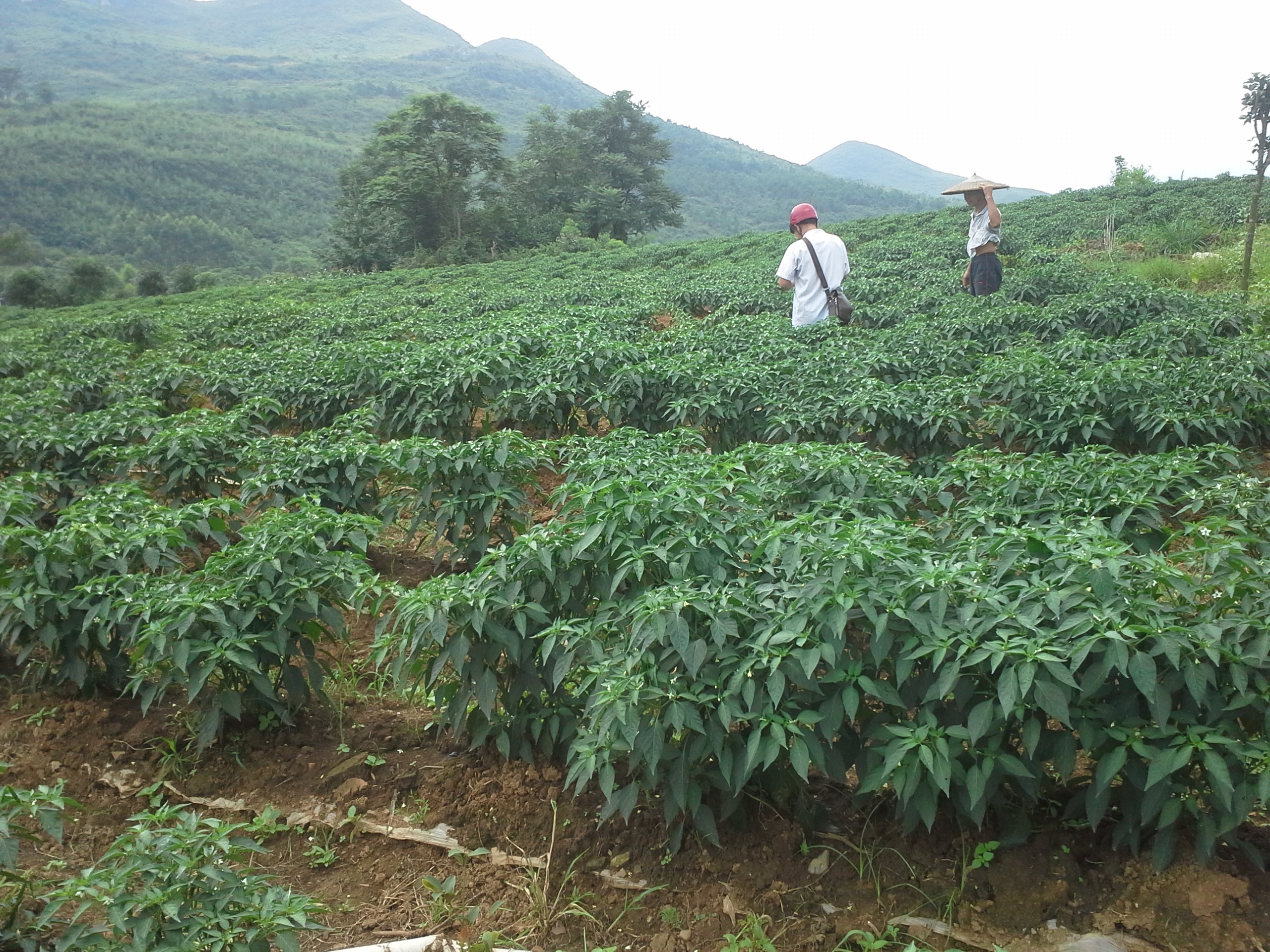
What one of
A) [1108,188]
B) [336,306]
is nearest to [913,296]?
[336,306]

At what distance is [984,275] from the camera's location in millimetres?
9023

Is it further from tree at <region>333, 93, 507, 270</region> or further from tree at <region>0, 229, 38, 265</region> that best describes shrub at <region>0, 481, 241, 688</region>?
tree at <region>0, 229, 38, 265</region>

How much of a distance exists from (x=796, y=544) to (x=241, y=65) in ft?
502

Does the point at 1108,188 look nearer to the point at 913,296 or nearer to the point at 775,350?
the point at 913,296

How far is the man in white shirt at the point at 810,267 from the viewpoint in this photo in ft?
23.4

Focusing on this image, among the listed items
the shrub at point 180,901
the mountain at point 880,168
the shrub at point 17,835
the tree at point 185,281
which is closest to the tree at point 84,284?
the tree at point 185,281

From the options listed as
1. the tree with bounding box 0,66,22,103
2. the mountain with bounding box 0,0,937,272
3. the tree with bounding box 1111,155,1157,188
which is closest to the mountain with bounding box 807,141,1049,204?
the mountain with bounding box 0,0,937,272

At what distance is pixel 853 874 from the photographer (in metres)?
2.57

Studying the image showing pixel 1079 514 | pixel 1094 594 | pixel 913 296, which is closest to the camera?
pixel 1094 594

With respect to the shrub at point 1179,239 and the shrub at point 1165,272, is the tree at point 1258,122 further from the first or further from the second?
the shrub at point 1179,239

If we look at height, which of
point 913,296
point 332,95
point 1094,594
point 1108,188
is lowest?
point 1094,594

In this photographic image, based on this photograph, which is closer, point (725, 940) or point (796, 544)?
point (725, 940)

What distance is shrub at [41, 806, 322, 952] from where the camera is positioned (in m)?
2.04

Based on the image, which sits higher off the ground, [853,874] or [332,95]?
[332,95]
